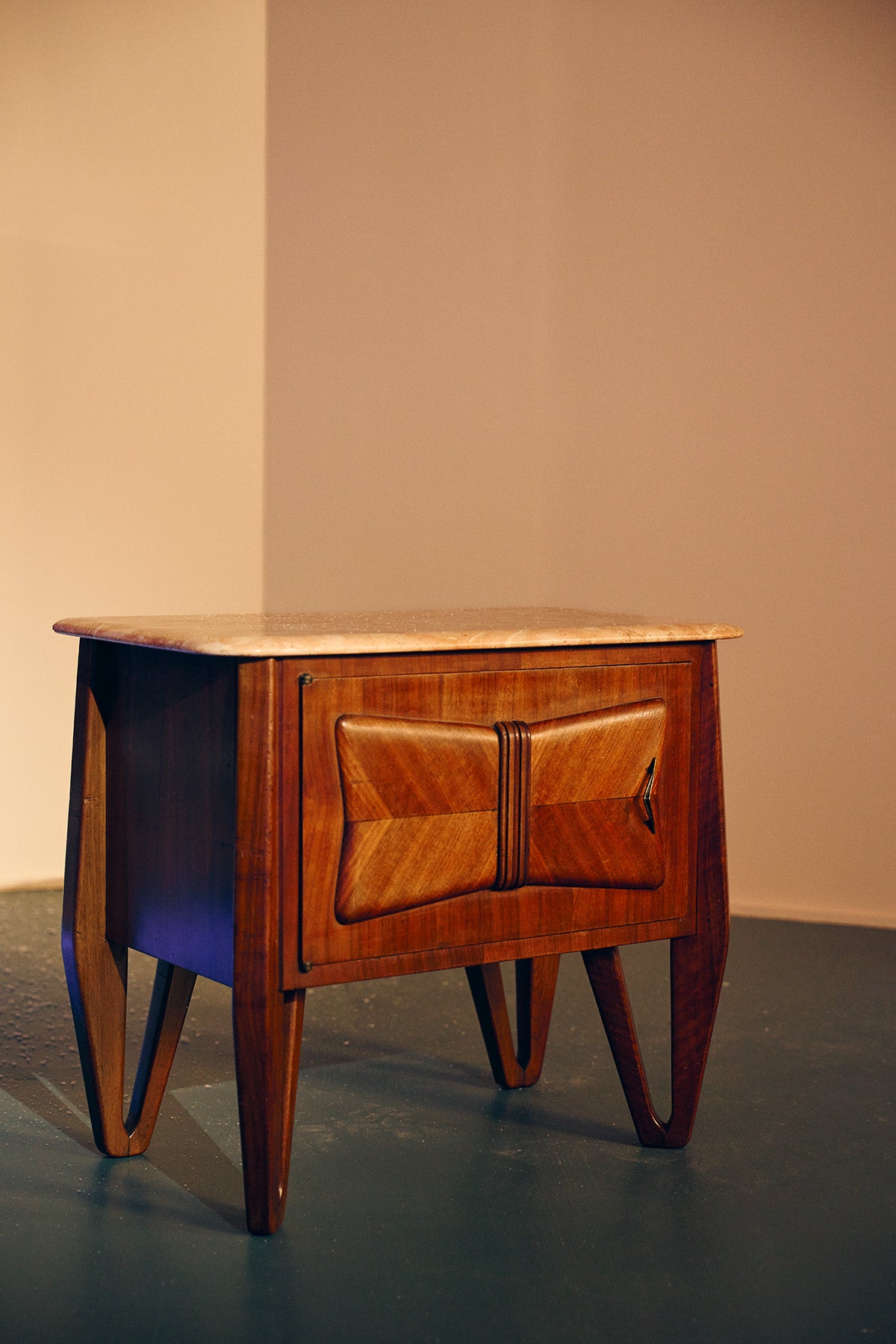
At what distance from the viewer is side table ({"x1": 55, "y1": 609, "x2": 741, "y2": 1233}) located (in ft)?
5.32

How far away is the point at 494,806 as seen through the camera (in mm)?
1755

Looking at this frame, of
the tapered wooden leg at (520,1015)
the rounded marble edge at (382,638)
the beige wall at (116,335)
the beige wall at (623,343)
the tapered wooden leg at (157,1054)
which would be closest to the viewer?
the rounded marble edge at (382,638)

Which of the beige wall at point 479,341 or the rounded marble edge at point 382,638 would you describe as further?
the beige wall at point 479,341

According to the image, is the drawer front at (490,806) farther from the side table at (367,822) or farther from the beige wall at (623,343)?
the beige wall at (623,343)

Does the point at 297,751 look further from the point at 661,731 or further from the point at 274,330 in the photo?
the point at 274,330

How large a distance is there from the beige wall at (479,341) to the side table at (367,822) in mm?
1635

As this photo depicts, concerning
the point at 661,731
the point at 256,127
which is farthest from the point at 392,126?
the point at 661,731

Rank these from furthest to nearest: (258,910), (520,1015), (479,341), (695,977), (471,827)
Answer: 1. (479,341)
2. (520,1015)
3. (695,977)
4. (471,827)
5. (258,910)

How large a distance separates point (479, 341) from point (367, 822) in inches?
93.5

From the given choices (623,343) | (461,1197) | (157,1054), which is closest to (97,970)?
(157,1054)

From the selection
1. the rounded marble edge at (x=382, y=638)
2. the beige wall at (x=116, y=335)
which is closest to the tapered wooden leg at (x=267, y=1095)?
the rounded marble edge at (x=382, y=638)

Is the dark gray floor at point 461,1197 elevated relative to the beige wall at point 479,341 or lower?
lower

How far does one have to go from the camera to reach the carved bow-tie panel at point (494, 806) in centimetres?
167

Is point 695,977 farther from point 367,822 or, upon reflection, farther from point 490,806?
point 367,822
